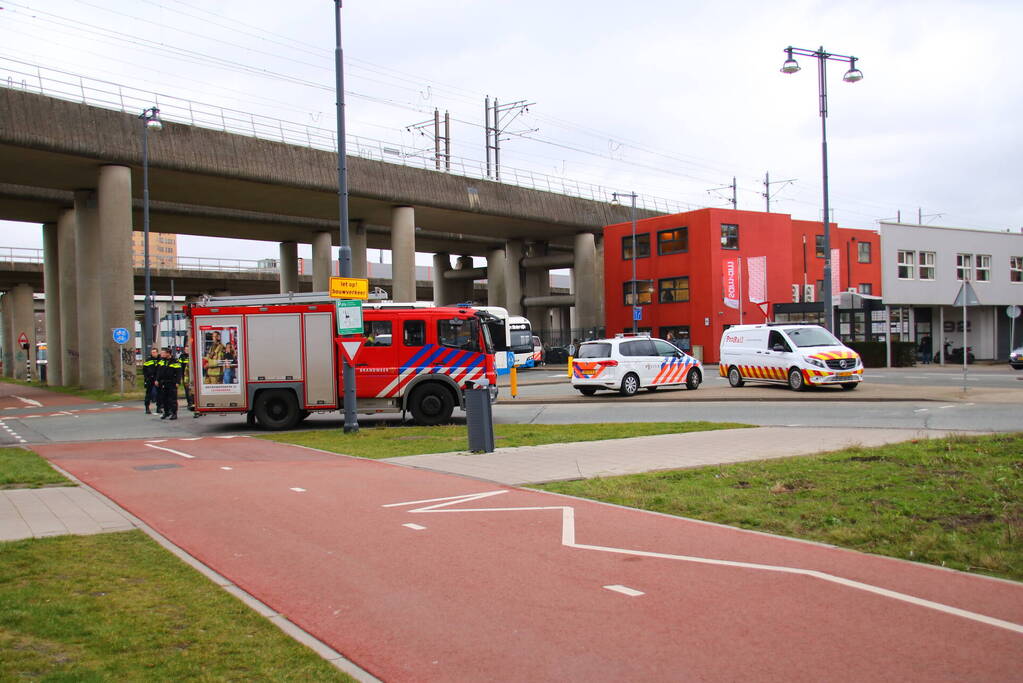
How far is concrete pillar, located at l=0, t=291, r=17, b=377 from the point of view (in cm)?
7381

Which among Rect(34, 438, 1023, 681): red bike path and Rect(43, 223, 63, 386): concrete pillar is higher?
Rect(43, 223, 63, 386): concrete pillar

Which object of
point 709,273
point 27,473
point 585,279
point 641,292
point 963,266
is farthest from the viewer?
point 585,279

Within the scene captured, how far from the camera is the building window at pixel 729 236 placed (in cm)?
4959

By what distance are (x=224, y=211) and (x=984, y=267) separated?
1604 inches

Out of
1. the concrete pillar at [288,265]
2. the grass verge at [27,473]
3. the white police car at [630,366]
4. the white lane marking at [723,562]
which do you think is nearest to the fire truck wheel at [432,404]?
the grass verge at [27,473]

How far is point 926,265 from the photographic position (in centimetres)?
4422

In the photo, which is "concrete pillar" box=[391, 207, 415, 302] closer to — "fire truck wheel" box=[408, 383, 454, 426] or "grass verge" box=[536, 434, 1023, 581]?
"fire truck wheel" box=[408, 383, 454, 426]

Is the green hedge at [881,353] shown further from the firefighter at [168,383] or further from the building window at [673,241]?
the firefighter at [168,383]

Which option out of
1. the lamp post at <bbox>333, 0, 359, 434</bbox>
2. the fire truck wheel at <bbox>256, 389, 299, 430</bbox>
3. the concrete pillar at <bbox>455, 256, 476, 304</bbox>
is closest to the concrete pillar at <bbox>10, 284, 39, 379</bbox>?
the concrete pillar at <bbox>455, 256, 476, 304</bbox>

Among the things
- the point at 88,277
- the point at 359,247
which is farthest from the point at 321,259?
the point at 88,277

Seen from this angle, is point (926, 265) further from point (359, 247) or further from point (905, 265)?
point (359, 247)

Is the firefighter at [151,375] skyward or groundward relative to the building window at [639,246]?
groundward

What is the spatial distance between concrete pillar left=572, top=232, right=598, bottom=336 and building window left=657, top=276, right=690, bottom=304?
665cm

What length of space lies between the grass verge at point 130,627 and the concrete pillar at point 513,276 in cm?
5567
